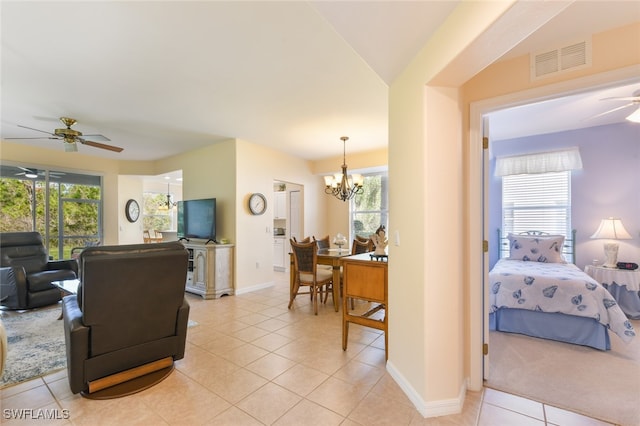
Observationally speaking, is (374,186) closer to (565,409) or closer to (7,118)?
(565,409)

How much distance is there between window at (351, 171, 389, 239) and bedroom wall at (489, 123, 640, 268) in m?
2.86

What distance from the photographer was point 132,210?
6.79 m

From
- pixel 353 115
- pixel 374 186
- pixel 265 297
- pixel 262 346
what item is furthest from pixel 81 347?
pixel 374 186

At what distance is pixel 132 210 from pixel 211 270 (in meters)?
3.75

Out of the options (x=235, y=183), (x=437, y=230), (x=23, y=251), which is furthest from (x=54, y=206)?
(x=437, y=230)

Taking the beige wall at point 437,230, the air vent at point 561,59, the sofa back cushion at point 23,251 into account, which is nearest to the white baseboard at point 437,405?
the beige wall at point 437,230

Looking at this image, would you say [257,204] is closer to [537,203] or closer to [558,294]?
[558,294]

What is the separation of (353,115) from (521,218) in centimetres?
354

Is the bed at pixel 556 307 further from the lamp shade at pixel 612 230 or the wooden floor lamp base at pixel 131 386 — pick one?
the wooden floor lamp base at pixel 131 386

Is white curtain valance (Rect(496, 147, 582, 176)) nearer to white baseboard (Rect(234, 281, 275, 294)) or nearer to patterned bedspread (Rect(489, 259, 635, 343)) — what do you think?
patterned bedspread (Rect(489, 259, 635, 343))

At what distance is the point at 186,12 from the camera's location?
1.83 m

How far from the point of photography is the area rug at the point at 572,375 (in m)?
1.88

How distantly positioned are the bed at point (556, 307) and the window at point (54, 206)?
757cm

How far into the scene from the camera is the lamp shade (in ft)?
12.3
